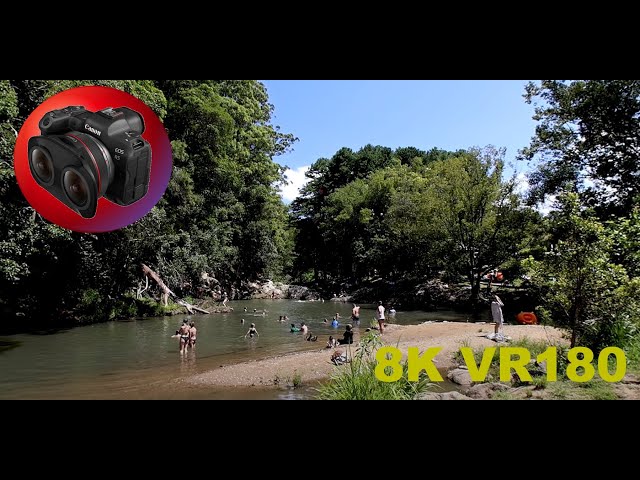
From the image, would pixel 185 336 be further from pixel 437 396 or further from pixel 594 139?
pixel 594 139

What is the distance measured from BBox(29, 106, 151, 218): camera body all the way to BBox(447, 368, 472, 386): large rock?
7.46m

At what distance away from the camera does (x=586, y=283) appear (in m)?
8.37

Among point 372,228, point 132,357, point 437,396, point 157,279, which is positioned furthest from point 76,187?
point 372,228

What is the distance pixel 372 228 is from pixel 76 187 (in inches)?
1496

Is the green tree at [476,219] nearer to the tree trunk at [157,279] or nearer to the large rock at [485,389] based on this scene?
the tree trunk at [157,279]

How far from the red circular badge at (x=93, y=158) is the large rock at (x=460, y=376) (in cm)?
715

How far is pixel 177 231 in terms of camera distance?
25.1 metres

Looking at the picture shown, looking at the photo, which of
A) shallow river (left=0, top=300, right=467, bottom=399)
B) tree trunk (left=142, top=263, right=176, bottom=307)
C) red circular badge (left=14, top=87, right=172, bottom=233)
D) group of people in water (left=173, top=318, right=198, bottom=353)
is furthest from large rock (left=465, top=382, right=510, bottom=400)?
tree trunk (left=142, top=263, right=176, bottom=307)

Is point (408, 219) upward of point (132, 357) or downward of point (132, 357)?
upward

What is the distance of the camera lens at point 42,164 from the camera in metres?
5.77

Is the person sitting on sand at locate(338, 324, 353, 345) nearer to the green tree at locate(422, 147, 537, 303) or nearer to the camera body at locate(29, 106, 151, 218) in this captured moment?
the camera body at locate(29, 106, 151, 218)

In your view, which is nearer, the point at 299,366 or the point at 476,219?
the point at 299,366

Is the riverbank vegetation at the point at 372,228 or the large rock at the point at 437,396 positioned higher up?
the riverbank vegetation at the point at 372,228

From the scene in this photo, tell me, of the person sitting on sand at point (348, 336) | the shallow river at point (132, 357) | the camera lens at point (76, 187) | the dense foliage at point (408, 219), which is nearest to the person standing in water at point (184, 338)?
the shallow river at point (132, 357)
